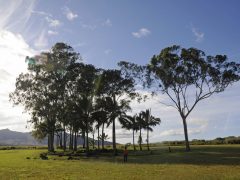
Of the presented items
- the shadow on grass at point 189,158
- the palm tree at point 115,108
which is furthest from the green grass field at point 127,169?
the palm tree at point 115,108

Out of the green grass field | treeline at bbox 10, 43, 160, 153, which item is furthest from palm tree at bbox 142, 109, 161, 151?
the green grass field

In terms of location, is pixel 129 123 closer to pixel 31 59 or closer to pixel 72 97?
pixel 72 97

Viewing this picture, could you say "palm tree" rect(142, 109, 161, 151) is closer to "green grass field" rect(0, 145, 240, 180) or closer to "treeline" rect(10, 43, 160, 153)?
"treeline" rect(10, 43, 160, 153)

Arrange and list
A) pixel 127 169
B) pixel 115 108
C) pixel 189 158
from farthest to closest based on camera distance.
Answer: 1. pixel 115 108
2. pixel 189 158
3. pixel 127 169

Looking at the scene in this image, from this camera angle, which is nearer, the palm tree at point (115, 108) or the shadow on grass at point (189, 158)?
the shadow on grass at point (189, 158)

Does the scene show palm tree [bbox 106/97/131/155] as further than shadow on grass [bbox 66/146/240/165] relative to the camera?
Yes

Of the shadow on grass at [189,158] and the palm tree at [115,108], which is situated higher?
the palm tree at [115,108]

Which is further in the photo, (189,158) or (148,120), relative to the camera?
(148,120)

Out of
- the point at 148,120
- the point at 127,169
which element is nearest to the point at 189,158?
the point at 127,169

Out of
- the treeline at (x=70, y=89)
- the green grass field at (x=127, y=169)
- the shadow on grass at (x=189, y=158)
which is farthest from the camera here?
the treeline at (x=70, y=89)

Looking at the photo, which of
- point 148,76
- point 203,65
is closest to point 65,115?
point 148,76

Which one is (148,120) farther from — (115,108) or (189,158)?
(189,158)

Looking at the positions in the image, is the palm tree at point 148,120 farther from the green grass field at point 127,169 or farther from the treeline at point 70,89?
the green grass field at point 127,169

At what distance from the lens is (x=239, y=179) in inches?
910
